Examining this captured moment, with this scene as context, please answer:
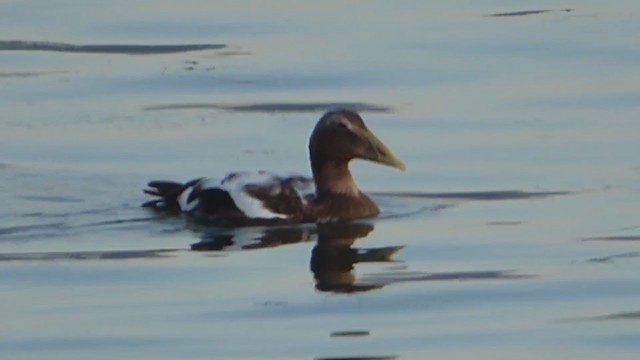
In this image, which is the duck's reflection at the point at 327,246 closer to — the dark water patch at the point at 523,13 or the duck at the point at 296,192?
the duck at the point at 296,192

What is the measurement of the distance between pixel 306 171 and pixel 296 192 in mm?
1587

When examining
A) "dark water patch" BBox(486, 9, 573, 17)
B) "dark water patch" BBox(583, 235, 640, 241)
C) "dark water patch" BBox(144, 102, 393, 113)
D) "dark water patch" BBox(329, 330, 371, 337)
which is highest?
"dark water patch" BBox(486, 9, 573, 17)

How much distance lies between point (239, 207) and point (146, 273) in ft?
7.41

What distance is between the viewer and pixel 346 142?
17656mm

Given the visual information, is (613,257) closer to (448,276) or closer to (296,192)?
(448,276)

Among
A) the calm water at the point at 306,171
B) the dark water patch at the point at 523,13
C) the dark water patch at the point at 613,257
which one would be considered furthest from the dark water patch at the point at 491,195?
the dark water patch at the point at 523,13

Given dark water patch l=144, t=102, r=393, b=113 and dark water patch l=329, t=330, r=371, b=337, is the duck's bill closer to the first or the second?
dark water patch l=144, t=102, r=393, b=113

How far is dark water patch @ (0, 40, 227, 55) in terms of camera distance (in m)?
24.4

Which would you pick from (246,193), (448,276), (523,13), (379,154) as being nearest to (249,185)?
(246,193)

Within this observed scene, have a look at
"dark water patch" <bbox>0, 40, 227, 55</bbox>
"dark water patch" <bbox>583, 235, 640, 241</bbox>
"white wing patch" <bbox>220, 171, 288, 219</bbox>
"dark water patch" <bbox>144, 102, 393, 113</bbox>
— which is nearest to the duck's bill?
"white wing patch" <bbox>220, 171, 288, 219</bbox>

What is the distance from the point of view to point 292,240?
653 inches

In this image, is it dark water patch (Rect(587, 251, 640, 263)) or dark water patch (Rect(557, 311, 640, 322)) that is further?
dark water patch (Rect(587, 251, 640, 263))

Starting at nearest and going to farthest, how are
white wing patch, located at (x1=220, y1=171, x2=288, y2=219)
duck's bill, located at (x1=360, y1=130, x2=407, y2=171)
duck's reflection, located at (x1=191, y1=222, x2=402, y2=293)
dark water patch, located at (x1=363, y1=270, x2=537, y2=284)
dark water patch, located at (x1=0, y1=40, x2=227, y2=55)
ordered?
dark water patch, located at (x1=363, y1=270, x2=537, y2=284) < duck's reflection, located at (x1=191, y1=222, x2=402, y2=293) < white wing patch, located at (x1=220, y1=171, x2=288, y2=219) < duck's bill, located at (x1=360, y1=130, x2=407, y2=171) < dark water patch, located at (x1=0, y1=40, x2=227, y2=55)

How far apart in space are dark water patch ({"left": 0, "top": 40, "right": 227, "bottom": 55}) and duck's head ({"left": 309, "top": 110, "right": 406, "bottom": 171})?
6.88m
